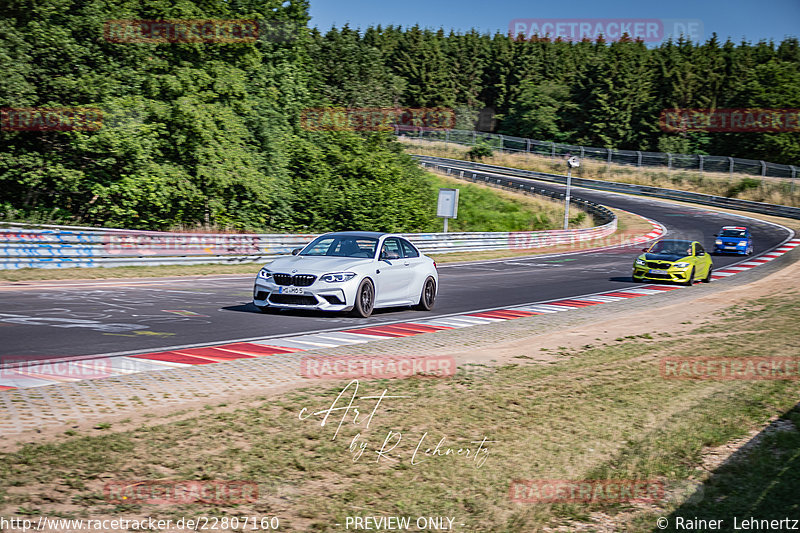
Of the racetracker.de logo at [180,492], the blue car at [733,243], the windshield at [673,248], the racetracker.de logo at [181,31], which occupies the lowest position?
the blue car at [733,243]

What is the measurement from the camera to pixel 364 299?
13.9 metres

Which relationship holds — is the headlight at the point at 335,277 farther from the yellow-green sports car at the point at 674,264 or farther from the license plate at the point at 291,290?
the yellow-green sports car at the point at 674,264

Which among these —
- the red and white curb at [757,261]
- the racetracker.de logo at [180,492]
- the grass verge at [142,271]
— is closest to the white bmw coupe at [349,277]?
the grass verge at [142,271]

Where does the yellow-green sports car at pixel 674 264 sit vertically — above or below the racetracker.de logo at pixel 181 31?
below

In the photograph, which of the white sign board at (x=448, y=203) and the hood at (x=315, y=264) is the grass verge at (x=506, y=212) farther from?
the hood at (x=315, y=264)

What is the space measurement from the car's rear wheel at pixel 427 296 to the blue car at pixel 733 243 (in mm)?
27418

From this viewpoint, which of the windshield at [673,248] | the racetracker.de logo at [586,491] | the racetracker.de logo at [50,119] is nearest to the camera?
the racetracker.de logo at [586,491]

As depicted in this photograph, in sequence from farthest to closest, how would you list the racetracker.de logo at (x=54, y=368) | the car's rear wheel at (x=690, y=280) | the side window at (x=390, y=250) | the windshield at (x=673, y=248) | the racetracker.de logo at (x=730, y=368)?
the windshield at (x=673, y=248) → the car's rear wheel at (x=690, y=280) → the side window at (x=390, y=250) → the racetracker.de logo at (x=730, y=368) → the racetracker.de logo at (x=54, y=368)

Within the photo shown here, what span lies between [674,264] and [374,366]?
17052 millimetres

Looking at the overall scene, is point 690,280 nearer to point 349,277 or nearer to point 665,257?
point 665,257

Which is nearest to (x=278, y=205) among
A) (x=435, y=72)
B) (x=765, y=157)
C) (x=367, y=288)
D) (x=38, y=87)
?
(x=38, y=87)

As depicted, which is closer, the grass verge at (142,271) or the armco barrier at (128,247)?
the grass verge at (142,271)

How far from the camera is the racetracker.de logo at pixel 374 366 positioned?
28.1 ft

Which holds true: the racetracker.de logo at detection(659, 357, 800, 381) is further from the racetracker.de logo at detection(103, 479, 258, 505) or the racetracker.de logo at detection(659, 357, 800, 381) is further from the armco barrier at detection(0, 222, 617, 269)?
the armco barrier at detection(0, 222, 617, 269)
